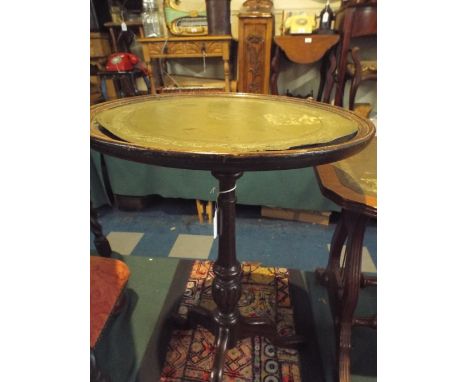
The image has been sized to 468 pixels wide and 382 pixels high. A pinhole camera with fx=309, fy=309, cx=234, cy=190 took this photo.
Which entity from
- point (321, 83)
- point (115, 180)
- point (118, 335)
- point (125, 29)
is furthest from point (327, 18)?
point (118, 335)

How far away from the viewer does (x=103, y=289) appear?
0.96 metres

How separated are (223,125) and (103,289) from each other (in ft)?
2.07

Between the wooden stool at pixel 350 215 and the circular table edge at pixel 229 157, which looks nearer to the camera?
the circular table edge at pixel 229 157

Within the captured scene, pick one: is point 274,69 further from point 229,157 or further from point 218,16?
point 229,157

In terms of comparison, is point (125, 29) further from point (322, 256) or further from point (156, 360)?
point (156, 360)

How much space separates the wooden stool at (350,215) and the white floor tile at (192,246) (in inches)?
30.6

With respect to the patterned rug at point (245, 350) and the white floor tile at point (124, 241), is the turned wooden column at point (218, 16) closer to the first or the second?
the white floor tile at point (124, 241)

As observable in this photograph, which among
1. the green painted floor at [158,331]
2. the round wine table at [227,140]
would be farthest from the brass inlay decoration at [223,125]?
the green painted floor at [158,331]

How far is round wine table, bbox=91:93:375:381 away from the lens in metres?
0.55

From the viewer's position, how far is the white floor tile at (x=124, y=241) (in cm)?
176

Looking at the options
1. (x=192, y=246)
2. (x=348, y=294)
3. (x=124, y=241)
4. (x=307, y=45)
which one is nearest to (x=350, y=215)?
(x=348, y=294)

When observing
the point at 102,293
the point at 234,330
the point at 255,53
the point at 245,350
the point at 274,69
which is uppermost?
the point at 255,53

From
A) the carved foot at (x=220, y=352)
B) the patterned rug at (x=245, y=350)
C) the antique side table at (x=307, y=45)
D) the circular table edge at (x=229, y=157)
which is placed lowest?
the patterned rug at (x=245, y=350)

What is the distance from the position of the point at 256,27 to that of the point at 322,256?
179 centimetres
